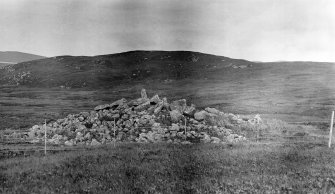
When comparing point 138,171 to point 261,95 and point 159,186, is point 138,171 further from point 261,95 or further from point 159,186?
point 261,95

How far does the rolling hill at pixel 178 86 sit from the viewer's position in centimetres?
7072

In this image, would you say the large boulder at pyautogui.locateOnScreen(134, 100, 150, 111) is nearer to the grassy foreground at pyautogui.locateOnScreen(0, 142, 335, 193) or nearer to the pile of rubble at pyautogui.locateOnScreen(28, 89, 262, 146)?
the pile of rubble at pyautogui.locateOnScreen(28, 89, 262, 146)

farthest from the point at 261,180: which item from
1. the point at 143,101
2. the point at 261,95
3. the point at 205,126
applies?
the point at 261,95

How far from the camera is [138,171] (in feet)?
46.4

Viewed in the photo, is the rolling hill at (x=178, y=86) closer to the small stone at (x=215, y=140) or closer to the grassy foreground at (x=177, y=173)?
the small stone at (x=215, y=140)

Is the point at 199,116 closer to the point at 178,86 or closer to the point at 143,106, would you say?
the point at 143,106

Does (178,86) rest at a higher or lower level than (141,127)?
higher

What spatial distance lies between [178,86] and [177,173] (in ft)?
370

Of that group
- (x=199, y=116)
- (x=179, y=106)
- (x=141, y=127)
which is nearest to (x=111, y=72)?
(x=179, y=106)

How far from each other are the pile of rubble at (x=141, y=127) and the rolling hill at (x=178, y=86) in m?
15.9

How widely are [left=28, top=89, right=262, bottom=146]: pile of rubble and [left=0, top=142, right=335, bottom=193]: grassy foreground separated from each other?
11021mm

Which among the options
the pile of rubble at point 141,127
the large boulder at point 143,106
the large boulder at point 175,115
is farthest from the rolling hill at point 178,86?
the large boulder at point 175,115

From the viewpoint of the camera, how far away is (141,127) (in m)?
31.5

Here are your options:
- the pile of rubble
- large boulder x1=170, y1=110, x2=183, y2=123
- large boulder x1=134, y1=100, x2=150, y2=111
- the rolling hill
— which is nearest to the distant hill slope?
the rolling hill
